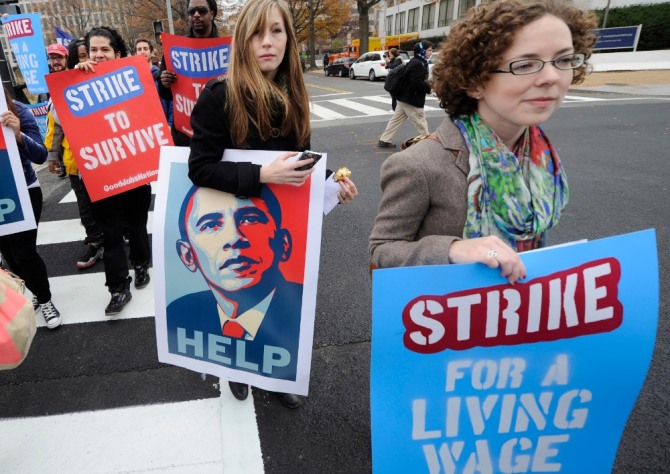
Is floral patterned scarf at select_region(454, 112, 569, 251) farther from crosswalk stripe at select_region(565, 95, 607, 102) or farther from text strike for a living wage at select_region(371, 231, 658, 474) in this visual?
crosswalk stripe at select_region(565, 95, 607, 102)

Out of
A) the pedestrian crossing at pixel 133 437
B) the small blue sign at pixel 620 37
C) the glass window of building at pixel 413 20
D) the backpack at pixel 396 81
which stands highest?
the glass window of building at pixel 413 20

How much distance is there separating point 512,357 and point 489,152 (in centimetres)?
59

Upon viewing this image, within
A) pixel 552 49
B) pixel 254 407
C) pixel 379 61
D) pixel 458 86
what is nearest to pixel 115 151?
pixel 254 407

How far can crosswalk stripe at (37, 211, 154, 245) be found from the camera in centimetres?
490

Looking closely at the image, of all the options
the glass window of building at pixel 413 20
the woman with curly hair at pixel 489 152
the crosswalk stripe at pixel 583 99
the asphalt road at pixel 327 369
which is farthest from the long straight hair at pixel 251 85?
the glass window of building at pixel 413 20

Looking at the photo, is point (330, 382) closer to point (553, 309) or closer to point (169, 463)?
point (169, 463)

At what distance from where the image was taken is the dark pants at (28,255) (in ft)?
9.82

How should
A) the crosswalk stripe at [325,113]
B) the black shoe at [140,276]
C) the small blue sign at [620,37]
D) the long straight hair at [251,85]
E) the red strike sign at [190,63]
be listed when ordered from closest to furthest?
the long straight hair at [251,85]
the black shoe at [140,276]
the red strike sign at [190,63]
the crosswalk stripe at [325,113]
the small blue sign at [620,37]

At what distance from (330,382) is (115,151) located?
224 cm

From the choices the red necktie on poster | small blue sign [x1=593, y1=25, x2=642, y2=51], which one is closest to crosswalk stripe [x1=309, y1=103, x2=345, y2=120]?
the red necktie on poster

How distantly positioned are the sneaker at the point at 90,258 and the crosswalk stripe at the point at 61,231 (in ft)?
2.05

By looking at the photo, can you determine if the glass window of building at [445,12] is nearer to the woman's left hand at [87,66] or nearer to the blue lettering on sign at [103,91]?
the blue lettering on sign at [103,91]

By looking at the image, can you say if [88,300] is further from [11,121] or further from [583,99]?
[583,99]

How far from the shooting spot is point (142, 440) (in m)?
2.24
